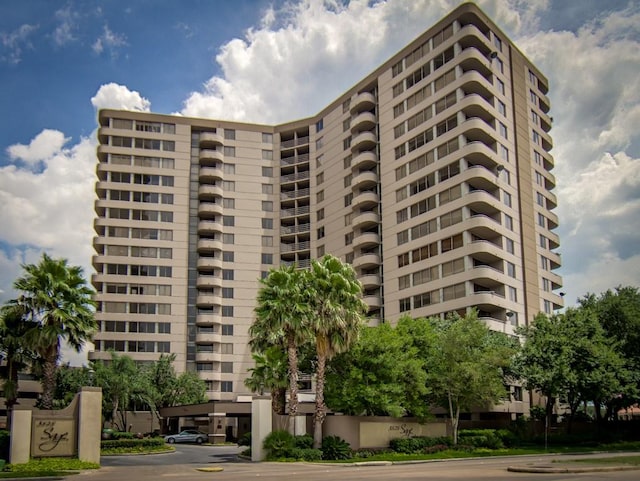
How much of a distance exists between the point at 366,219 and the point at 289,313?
45.2m

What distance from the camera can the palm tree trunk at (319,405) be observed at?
48312 mm

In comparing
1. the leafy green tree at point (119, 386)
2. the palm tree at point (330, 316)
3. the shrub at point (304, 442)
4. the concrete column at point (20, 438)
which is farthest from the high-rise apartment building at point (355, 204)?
the concrete column at point (20, 438)

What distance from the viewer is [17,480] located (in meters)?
32.7

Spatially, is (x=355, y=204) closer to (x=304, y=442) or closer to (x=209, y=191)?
(x=209, y=191)

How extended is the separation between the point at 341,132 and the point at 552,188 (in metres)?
31.9

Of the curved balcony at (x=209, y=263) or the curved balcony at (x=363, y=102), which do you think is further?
the curved balcony at (x=209, y=263)

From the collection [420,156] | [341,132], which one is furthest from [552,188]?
[341,132]

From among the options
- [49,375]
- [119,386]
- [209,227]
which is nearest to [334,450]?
[49,375]

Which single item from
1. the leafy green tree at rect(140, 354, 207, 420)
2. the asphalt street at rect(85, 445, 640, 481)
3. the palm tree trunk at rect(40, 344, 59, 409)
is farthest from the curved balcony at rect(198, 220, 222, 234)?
the palm tree trunk at rect(40, 344, 59, 409)

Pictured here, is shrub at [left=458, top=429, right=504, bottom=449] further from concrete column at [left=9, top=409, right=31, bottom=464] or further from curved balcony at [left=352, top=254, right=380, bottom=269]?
curved balcony at [left=352, top=254, right=380, bottom=269]

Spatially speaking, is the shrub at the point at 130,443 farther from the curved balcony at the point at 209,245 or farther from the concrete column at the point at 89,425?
the curved balcony at the point at 209,245

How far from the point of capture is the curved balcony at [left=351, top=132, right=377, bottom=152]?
94.9m

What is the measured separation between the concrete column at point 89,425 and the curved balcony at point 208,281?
65.0m

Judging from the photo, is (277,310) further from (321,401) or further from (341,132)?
(341,132)
